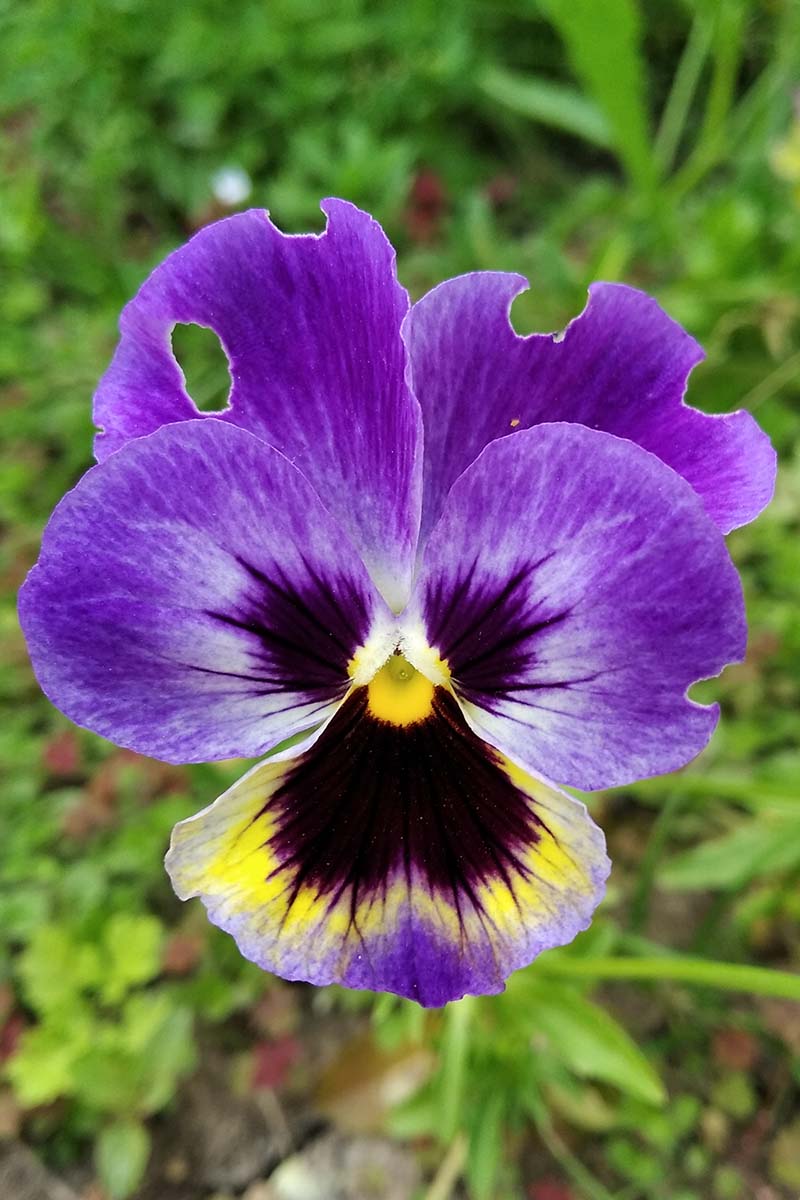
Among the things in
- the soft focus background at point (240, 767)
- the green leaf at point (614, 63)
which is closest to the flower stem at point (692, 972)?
the soft focus background at point (240, 767)

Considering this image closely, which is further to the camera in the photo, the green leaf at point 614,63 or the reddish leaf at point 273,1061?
the green leaf at point 614,63

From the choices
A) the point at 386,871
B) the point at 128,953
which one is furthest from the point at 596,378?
the point at 128,953

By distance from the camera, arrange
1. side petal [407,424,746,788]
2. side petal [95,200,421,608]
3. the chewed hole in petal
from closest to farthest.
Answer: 1. side petal [407,424,746,788]
2. side petal [95,200,421,608]
3. the chewed hole in petal

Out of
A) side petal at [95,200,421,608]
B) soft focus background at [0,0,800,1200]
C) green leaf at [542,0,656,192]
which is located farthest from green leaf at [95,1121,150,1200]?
green leaf at [542,0,656,192]

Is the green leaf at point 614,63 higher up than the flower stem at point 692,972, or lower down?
higher up

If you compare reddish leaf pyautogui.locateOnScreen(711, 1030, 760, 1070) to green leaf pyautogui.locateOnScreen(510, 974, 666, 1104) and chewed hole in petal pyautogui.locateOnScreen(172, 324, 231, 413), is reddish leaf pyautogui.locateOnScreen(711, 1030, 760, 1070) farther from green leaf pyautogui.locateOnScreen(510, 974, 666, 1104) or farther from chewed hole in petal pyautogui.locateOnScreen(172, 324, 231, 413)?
chewed hole in petal pyautogui.locateOnScreen(172, 324, 231, 413)

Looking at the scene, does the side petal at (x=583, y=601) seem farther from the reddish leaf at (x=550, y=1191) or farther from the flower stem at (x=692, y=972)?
the reddish leaf at (x=550, y=1191)

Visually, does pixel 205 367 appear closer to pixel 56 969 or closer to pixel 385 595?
pixel 56 969

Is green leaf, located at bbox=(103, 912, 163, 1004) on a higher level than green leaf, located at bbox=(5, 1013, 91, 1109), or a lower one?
higher
